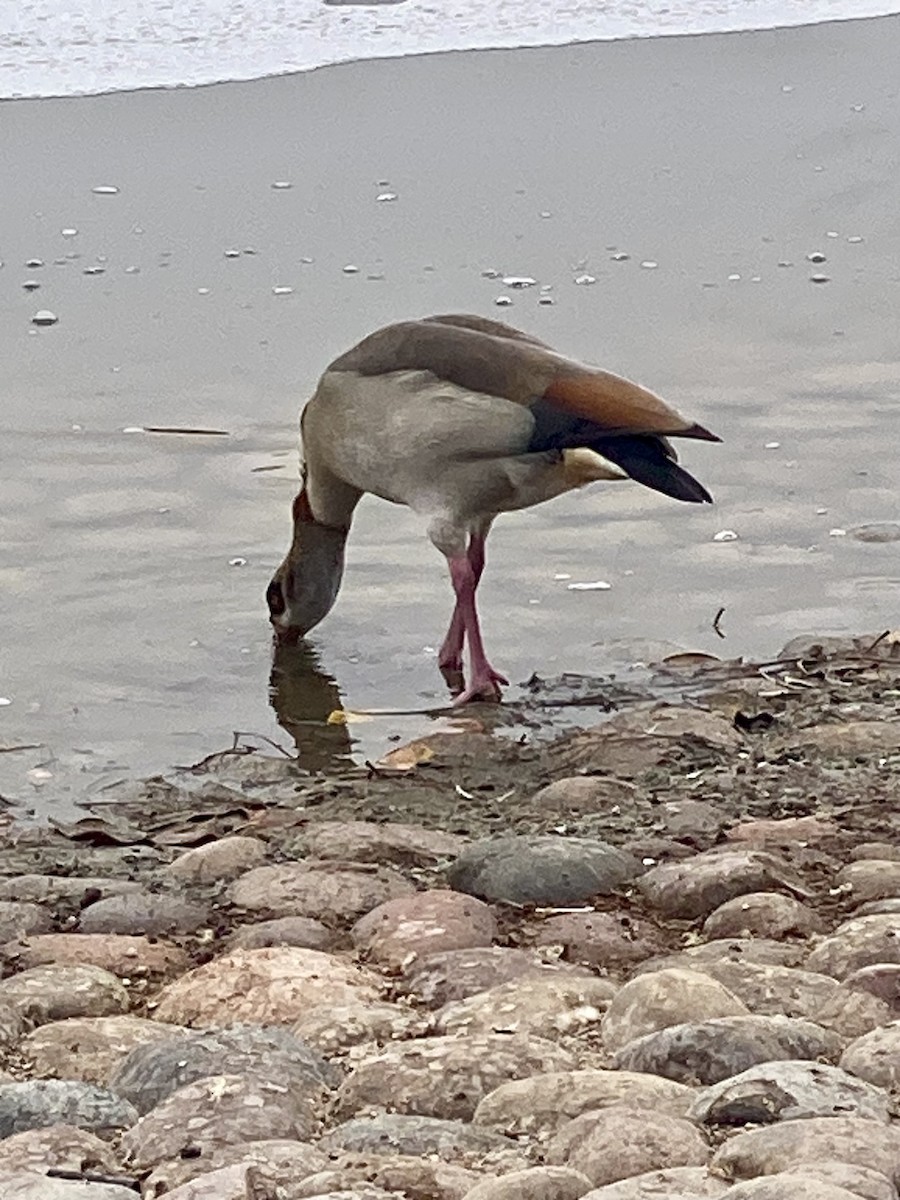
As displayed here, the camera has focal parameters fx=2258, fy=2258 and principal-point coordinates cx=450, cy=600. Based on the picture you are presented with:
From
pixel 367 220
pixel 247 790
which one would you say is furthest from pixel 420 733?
pixel 367 220

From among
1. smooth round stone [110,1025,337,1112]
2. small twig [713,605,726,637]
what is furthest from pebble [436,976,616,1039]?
small twig [713,605,726,637]

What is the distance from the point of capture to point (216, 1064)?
10.1 ft

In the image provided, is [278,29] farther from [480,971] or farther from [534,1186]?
[534,1186]

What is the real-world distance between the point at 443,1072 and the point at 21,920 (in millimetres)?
1276

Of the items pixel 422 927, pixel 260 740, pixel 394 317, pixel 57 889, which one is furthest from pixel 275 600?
pixel 422 927

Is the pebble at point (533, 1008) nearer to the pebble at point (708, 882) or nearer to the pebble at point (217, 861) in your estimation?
the pebble at point (708, 882)

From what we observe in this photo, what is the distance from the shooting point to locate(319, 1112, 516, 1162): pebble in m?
2.81

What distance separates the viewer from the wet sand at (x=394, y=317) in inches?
243

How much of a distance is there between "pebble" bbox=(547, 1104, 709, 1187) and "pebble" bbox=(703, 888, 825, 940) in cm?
106

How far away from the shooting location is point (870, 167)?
1045 cm

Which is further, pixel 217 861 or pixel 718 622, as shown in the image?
pixel 718 622

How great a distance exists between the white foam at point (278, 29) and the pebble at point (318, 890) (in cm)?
926

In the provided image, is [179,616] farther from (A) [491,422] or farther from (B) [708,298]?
(B) [708,298]

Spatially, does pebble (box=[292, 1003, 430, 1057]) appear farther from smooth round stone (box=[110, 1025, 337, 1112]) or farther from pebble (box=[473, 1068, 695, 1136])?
pebble (box=[473, 1068, 695, 1136])
